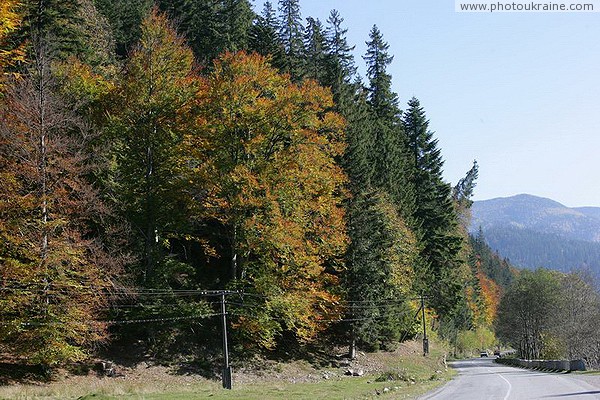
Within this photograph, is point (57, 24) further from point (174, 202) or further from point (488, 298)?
point (488, 298)

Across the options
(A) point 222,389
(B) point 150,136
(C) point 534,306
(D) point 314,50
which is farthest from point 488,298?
(A) point 222,389

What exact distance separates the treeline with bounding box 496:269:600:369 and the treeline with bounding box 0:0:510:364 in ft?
96.0

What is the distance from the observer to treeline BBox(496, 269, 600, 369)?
2794 inches

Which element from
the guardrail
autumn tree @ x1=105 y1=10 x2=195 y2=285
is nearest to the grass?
autumn tree @ x1=105 y1=10 x2=195 y2=285

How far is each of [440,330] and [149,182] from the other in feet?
197

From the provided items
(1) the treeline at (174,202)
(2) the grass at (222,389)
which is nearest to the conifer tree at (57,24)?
(1) the treeline at (174,202)

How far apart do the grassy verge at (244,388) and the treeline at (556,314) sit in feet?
124

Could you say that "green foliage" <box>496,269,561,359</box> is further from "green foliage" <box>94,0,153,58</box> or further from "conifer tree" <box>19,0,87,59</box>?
"conifer tree" <box>19,0,87,59</box>

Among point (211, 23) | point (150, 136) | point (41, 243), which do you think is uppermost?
point (211, 23)

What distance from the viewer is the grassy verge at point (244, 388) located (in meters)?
23.8

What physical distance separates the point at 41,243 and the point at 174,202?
1075cm

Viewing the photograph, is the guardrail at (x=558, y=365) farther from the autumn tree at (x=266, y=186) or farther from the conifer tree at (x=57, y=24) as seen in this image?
the conifer tree at (x=57, y=24)

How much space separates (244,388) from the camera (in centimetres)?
2966

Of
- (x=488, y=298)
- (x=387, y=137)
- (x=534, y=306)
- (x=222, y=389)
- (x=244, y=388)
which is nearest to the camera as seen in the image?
(x=222, y=389)
